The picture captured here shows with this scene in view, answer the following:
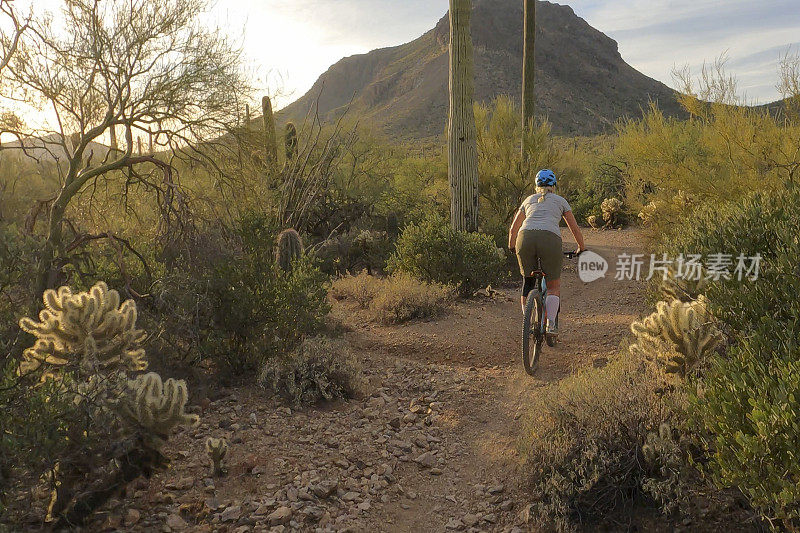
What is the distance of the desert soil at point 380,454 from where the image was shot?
11.2ft

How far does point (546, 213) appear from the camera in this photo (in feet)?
18.0

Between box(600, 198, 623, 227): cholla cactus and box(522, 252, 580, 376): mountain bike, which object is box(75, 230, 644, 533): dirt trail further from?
box(600, 198, 623, 227): cholla cactus

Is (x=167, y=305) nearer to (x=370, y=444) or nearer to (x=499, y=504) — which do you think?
(x=370, y=444)

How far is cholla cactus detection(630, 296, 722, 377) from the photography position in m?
4.33

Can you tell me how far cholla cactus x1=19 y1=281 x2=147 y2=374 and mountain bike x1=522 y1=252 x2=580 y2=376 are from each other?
132 inches

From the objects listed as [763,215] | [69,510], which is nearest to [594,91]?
[763,215]

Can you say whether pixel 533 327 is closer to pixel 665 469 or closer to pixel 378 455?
pixel 378 455

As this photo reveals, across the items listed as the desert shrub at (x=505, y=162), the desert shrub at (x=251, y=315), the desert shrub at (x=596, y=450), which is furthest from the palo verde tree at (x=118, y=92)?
the desert shrub at (x=505, y=162)

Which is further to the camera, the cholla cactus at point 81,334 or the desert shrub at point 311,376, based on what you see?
the desert shrub at point 311,376

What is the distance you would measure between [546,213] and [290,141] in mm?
9988

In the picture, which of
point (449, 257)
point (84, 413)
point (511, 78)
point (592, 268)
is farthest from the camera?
point (511, 78)

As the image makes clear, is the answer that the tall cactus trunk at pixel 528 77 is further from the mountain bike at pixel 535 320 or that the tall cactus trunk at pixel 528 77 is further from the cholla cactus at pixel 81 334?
the cholla cactus at pixel 81 334

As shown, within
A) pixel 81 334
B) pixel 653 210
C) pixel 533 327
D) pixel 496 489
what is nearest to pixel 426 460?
pixel 496 489

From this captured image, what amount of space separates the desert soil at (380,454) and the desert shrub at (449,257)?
2596mm
